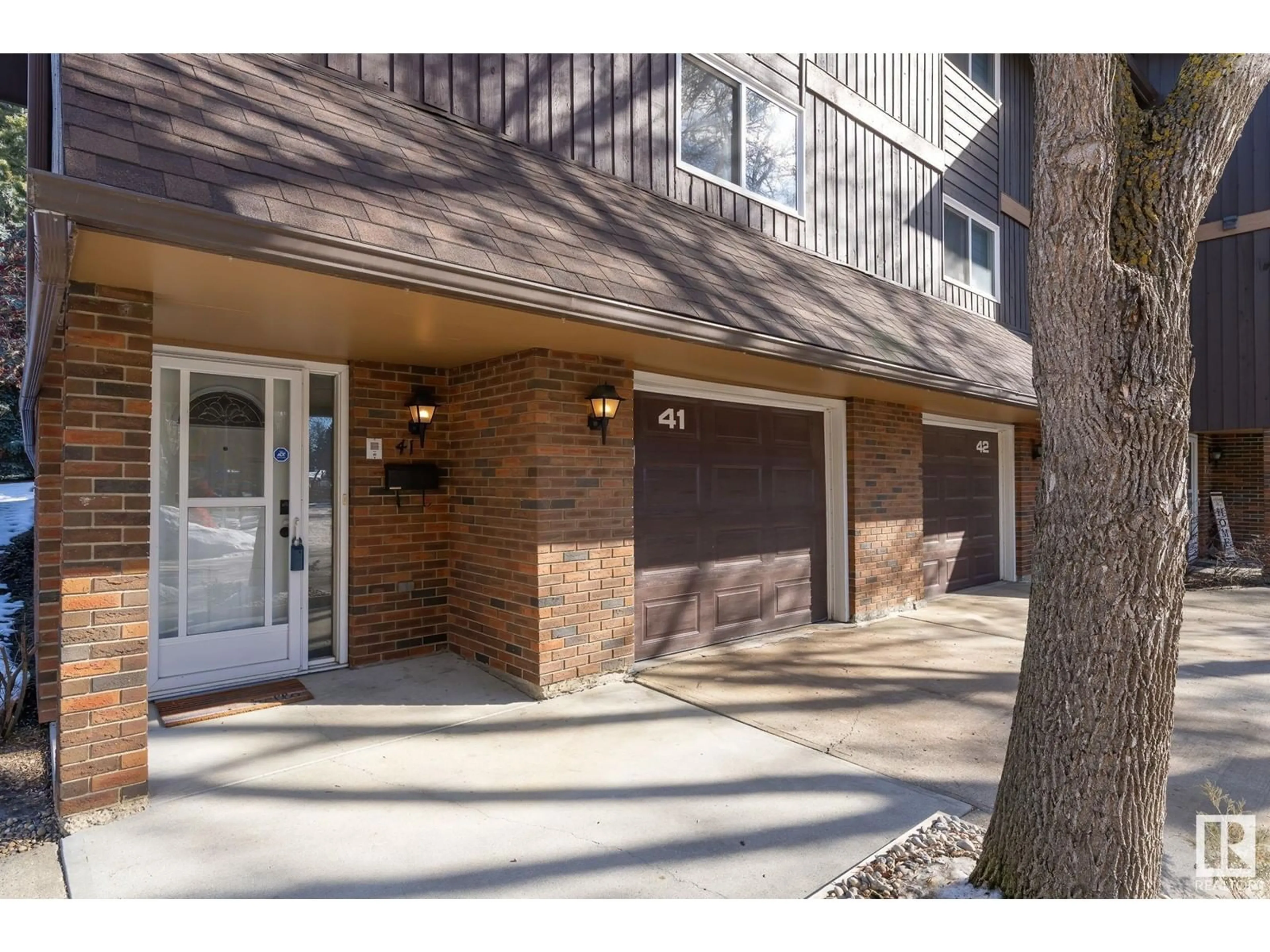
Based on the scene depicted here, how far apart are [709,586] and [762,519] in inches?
37.2

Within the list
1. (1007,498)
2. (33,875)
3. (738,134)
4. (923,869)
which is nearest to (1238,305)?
(1007,498)

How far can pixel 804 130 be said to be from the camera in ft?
25.4

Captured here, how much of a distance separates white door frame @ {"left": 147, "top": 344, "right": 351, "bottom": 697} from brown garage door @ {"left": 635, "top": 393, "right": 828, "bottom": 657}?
221 cm

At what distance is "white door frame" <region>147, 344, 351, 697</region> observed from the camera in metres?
4.75

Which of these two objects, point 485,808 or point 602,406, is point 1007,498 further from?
point 485,808

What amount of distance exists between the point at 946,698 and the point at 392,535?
4.25 metres

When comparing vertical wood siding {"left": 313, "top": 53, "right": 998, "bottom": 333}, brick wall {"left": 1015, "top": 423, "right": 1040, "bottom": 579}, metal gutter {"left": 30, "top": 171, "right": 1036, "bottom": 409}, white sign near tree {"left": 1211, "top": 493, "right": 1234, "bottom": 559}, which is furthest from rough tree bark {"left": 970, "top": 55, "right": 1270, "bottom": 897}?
white sign near tree {"left": 1211, "top": 493, "right": 1234, "bottom": 559}

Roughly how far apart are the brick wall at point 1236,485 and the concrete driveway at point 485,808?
14.1 metres

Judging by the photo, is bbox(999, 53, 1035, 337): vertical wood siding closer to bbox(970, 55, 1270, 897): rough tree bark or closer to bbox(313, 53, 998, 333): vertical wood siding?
bbox(313, 53, 998, 333): vertical wood siding

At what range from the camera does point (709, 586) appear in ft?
21.0

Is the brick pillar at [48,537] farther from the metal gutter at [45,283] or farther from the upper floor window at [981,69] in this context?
the upper floor window at [981,69]

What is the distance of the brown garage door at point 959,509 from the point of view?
920 cm

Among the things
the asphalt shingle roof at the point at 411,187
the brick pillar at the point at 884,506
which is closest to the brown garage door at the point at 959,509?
the brick pillar at the point at 884,506

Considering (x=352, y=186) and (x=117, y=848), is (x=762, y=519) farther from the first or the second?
(x=117, y=848)
